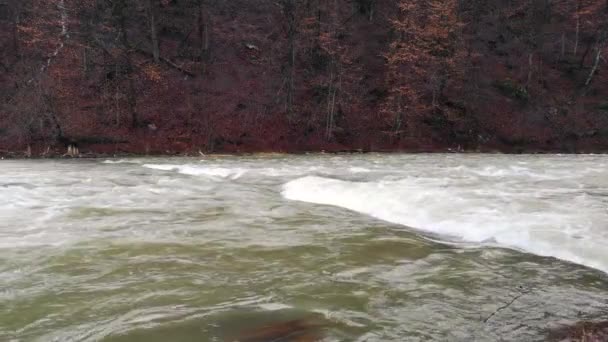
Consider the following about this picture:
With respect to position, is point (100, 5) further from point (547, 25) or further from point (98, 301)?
point (547, 25)

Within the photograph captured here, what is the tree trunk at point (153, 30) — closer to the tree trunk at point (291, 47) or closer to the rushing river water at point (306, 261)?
the tree trunk at point (291, 47)

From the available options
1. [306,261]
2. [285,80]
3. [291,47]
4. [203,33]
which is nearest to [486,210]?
[306,261]

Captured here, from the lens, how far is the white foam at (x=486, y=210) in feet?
23.6

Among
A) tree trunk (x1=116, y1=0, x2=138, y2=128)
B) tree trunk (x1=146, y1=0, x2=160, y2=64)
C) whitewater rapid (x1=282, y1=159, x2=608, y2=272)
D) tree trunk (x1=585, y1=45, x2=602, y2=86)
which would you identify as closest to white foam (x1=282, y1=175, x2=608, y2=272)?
whitewater rapid (x1=282, y1=159, x2=608, y2=272)

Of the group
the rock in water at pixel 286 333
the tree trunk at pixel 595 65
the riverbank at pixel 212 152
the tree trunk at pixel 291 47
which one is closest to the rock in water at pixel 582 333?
the rock in water at pixel 286 333

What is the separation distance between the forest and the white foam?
54.2ft

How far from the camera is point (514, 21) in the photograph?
4153 cm

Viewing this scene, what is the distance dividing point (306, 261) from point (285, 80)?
2624 cm

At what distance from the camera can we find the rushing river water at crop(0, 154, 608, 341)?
455 centimetres

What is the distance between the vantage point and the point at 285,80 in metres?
31.7

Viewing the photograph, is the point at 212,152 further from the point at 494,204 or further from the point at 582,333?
the point at 582,333

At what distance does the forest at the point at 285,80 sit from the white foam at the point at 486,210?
650 inches

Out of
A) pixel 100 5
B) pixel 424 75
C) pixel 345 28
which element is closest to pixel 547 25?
pixel 424 75

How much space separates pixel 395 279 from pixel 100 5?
2929cm
